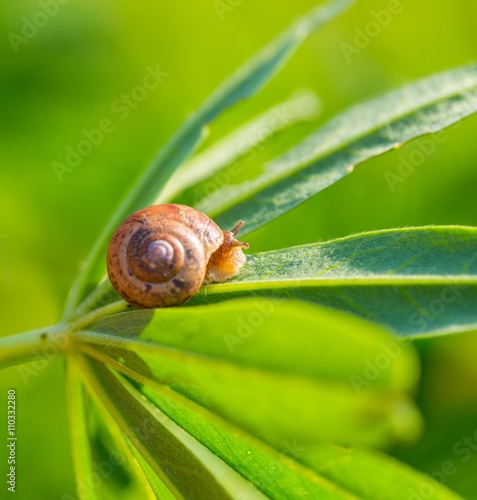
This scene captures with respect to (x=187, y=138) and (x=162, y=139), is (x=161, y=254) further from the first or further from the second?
(x=162, y=139)

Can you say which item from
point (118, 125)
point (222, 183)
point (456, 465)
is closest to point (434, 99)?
point (222, 183)

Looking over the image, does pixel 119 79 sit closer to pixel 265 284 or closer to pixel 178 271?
pixel 178 271

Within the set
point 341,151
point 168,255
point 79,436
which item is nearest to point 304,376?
point 168,255

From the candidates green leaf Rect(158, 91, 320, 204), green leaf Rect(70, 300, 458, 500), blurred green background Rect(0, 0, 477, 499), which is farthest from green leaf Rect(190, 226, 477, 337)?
blurred green background Rect(0, 0, 477, 499)

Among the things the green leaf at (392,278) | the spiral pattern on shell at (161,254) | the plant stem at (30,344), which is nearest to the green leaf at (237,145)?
the spiral pattern on shell at (161,254)

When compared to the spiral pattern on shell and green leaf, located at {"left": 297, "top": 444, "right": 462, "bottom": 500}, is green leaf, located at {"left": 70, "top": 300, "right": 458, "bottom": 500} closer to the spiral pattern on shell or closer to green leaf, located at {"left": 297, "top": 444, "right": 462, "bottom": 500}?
green leaf, located at {"left": 297, "top": 444, "right": 462, "bottom": 500}

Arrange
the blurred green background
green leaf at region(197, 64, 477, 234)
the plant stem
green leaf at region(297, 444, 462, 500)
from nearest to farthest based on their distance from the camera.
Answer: green leaf at region(297, 444, 462, 500) < the plant stem < green leaf at region(197, 64, 477, 234) < the blurred green background

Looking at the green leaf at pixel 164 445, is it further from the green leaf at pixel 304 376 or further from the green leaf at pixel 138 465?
the green leaf at pixel 304 376
